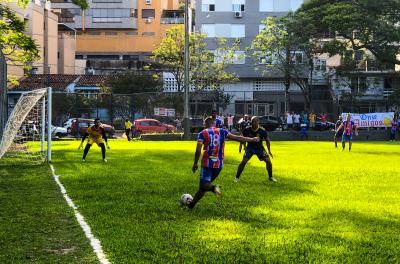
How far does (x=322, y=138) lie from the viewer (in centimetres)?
4206

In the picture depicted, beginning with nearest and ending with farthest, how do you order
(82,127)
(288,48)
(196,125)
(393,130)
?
1. (393,130)
2. (82,127)
3. (196,125)
4. (288,48)

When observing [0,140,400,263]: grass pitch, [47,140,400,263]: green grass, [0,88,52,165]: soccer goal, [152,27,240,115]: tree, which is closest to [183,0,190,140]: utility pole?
[0,88,52,165]: soccer goal

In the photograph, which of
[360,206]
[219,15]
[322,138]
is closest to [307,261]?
[360,206]

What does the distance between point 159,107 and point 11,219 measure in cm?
3440

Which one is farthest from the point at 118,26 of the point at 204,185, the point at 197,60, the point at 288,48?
the point at 204,185

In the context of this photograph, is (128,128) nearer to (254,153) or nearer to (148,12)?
(254,153)

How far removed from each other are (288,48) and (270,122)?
11300mm

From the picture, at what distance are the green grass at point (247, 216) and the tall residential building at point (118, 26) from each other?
69615mm

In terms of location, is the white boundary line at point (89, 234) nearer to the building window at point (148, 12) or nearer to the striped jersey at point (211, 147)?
the striped jersey at point (211, 147)

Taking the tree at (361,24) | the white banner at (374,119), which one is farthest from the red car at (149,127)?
the tree at (361,24)

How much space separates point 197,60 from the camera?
59.7 m

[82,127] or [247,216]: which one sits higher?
[82,127]

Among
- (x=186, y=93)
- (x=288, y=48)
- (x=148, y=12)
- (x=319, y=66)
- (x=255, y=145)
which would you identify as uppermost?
(x=148, y=12)

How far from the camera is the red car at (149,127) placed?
1679 inches
